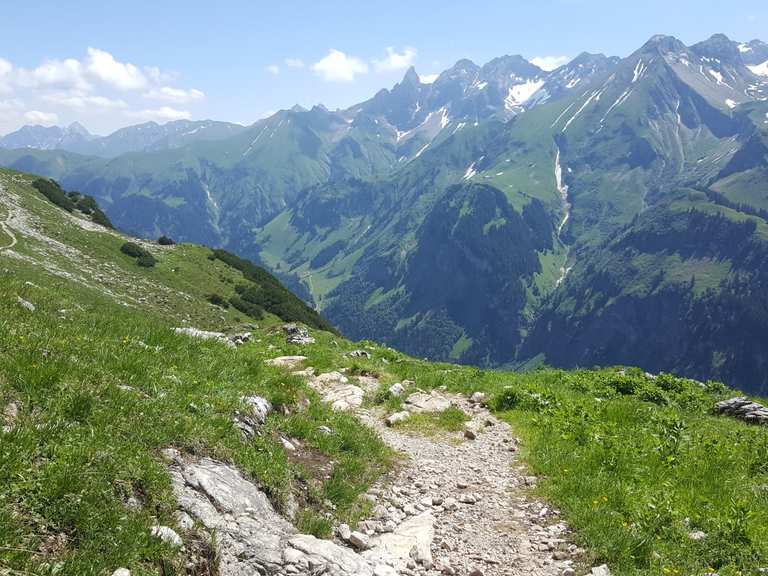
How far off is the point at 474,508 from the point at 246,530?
5.45m

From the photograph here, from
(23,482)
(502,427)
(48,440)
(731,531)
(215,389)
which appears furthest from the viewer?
(502,427)

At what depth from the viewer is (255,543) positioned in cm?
703

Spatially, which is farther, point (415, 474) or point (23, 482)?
point (415, 474)

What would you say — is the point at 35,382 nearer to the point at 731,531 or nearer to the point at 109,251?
the point at 731,531

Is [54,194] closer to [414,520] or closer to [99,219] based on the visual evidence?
[99,219]

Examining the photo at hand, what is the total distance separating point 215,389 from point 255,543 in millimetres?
4739

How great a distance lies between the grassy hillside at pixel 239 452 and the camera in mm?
5781

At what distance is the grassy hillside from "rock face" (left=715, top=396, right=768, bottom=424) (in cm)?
88

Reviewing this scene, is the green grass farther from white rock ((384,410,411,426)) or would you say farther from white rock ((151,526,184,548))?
white rock ((151,526,184,548))

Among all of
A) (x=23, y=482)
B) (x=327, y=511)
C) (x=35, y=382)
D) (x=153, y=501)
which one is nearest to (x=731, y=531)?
(x=327, y=511)

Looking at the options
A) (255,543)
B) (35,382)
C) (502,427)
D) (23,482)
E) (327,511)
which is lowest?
(502,427)

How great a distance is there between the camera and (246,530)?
7.21 meters

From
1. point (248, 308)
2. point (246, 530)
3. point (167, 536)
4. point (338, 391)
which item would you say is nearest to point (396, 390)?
point (338, 391)

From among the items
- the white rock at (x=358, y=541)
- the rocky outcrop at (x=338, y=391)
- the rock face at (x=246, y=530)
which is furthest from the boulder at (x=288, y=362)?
the rock face at (x=246, y=530)
